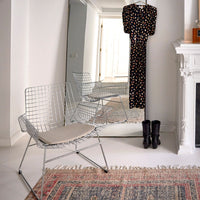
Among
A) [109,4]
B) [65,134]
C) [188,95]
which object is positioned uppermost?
[109,4]

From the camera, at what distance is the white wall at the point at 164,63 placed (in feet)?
13.9

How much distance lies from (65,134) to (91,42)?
1.59 metres

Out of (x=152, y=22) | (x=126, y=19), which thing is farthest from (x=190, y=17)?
(x=126, y=19)

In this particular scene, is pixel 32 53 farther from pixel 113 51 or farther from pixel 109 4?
pixel 109 4

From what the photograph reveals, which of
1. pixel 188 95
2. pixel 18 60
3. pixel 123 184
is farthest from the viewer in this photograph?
pixel 18 60

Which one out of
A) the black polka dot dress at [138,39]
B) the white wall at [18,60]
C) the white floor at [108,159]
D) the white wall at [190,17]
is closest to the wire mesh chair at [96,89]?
the black polka dot dress at [138,39]

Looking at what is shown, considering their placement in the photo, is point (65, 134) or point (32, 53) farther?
point (32, 53)

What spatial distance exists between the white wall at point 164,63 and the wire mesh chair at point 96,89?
383mm

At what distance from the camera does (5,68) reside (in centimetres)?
389

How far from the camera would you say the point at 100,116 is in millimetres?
4238

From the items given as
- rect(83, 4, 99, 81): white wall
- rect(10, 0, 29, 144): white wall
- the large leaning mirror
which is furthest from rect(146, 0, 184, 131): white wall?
rect(10, 0, 29, 144): white wall

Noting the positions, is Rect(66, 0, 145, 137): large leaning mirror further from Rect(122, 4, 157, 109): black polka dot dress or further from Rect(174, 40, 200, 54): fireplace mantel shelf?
Rect(174, 40, 200, 54): fireplace mantel shelf

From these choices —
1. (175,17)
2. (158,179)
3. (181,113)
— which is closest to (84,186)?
(158,179)

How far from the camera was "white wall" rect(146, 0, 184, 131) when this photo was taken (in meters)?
4.25
